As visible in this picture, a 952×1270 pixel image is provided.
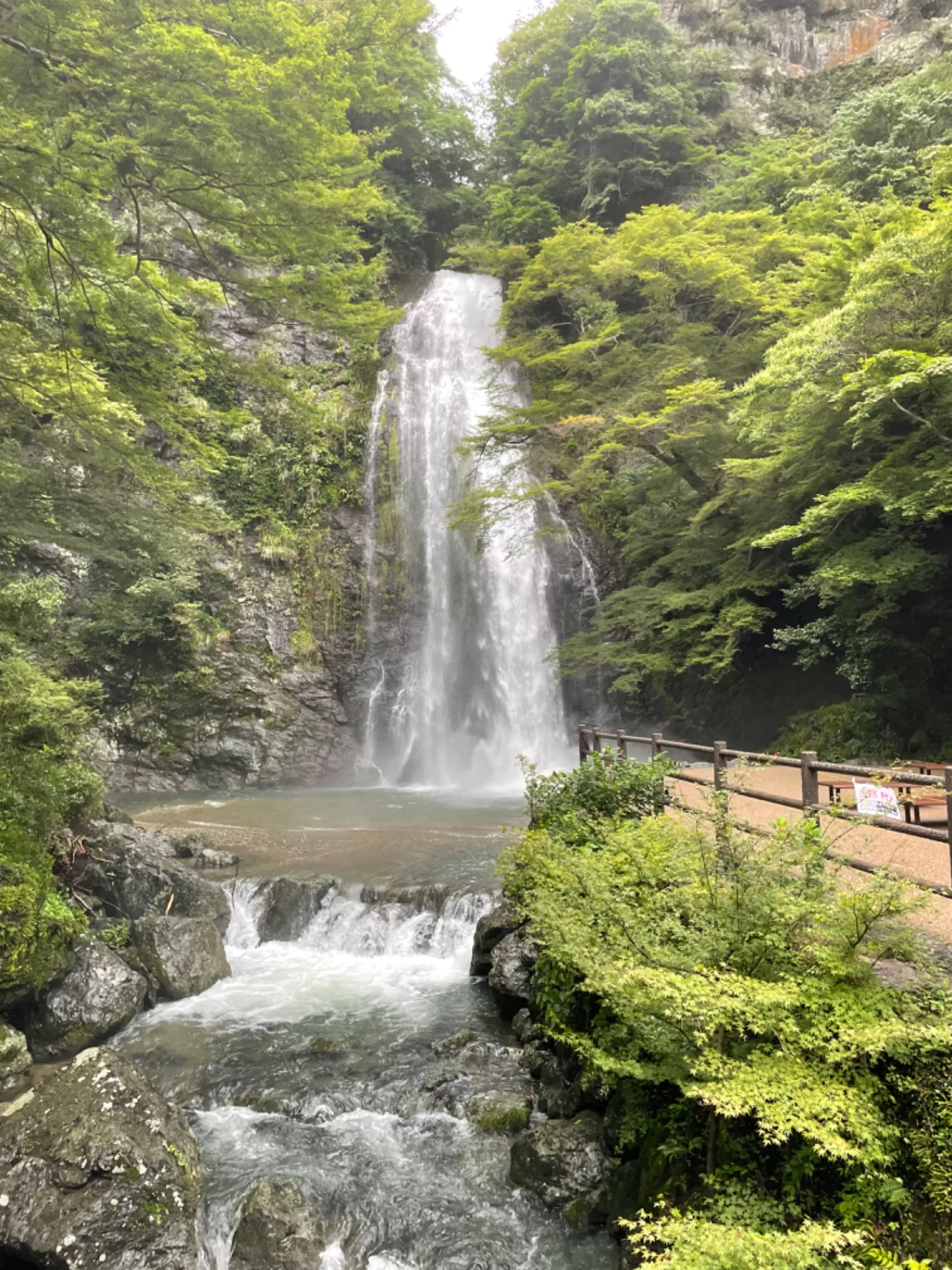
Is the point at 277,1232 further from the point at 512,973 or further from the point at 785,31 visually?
the point at 785,31

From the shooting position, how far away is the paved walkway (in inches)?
186

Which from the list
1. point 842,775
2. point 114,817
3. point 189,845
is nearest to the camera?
point 842,775

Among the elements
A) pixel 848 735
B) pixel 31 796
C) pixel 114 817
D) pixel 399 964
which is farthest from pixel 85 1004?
pixel 848 735

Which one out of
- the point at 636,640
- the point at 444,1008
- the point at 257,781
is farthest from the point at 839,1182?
the point at 257,781

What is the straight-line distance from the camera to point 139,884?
855 cm

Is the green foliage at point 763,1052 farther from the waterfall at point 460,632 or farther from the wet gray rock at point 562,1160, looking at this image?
the waterfall at point 460,632

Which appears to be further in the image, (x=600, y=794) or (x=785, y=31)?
(x=785, y=31)

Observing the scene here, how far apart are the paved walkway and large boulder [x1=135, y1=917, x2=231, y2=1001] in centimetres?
535

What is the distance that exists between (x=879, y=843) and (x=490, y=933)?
4.04 metres

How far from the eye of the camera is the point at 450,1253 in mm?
4141

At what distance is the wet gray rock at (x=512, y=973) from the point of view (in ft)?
21.7

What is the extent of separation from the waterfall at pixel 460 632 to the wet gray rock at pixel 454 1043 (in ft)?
39.5

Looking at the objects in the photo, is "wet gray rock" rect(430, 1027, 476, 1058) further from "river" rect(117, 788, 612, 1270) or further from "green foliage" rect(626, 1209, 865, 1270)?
"green foliage" rect(626, 1209, 865, 1270)

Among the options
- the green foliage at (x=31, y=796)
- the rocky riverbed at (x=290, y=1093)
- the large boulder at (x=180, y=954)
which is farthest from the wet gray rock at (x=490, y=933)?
the green foliage at (x=31, y=796)
